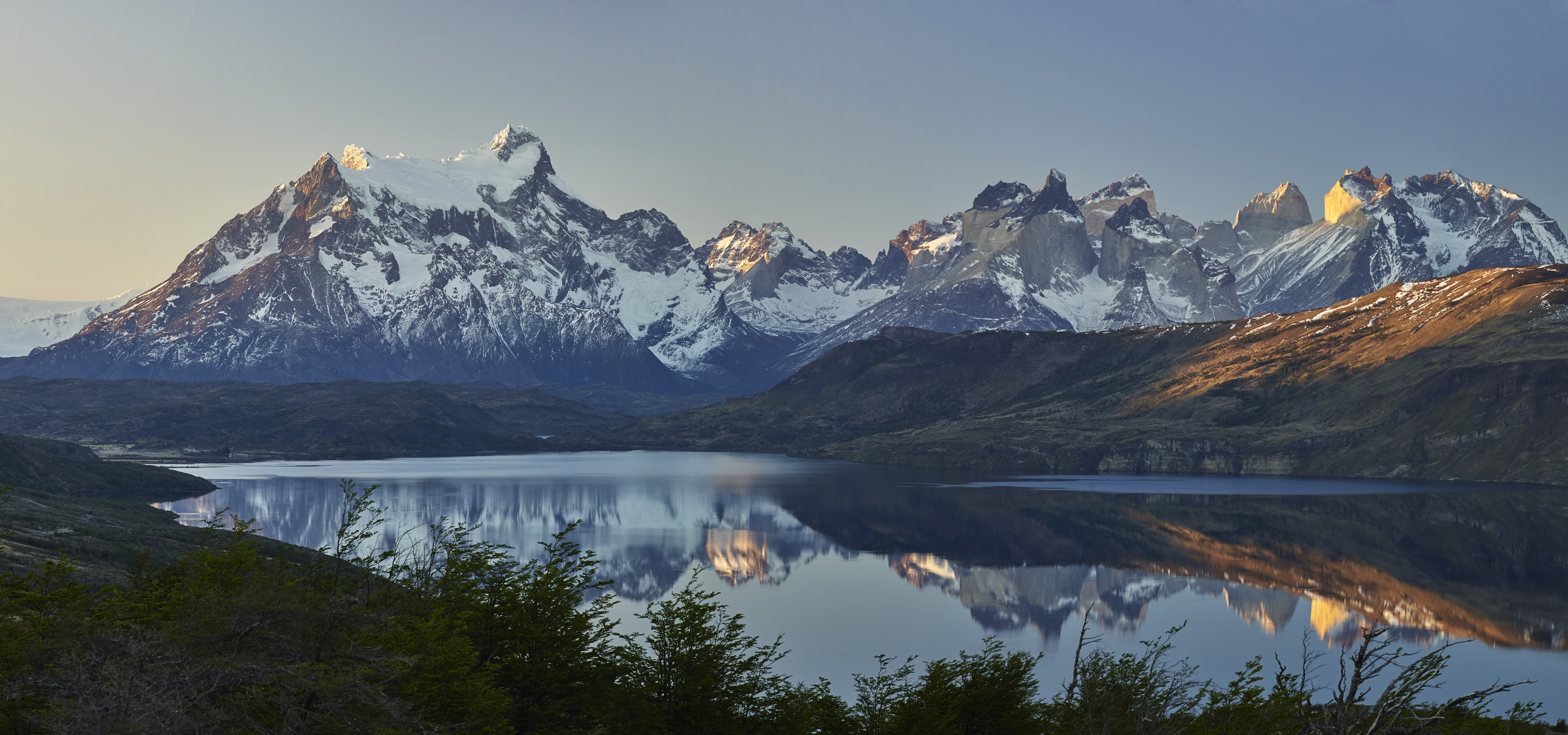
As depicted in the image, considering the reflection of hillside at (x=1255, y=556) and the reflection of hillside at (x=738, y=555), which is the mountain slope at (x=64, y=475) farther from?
the reflection of hillside at (x=1255, y=556)

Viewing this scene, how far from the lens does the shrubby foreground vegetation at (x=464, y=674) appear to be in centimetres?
2291

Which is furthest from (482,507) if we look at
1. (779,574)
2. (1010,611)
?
(1010,611)

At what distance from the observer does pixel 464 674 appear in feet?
106

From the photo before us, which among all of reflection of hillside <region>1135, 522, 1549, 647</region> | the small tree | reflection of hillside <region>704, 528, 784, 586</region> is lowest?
reflection of hillside <region>1135, 522, 1549, 647</region>

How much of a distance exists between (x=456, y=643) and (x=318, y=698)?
7736 millimetres

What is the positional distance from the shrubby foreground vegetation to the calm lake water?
28.6 m

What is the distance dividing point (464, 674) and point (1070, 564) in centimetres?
10027

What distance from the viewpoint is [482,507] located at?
551 ft

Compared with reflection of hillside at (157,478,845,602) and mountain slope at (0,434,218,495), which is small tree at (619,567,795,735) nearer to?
reflection of hillside at (157,478,845,602)

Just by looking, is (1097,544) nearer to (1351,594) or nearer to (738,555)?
(1351,594)

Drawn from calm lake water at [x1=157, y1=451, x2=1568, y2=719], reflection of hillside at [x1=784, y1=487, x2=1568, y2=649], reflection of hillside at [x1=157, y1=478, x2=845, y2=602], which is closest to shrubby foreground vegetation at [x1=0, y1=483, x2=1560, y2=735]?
calm lake water at [x1=157, y1=451, x2=1568, y2=719]

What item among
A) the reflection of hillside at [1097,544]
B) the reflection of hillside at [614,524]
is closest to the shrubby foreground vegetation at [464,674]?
the reflection of hillside at [1097,544]

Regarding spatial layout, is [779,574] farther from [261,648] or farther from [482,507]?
[261,648]

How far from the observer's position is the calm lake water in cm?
8169
